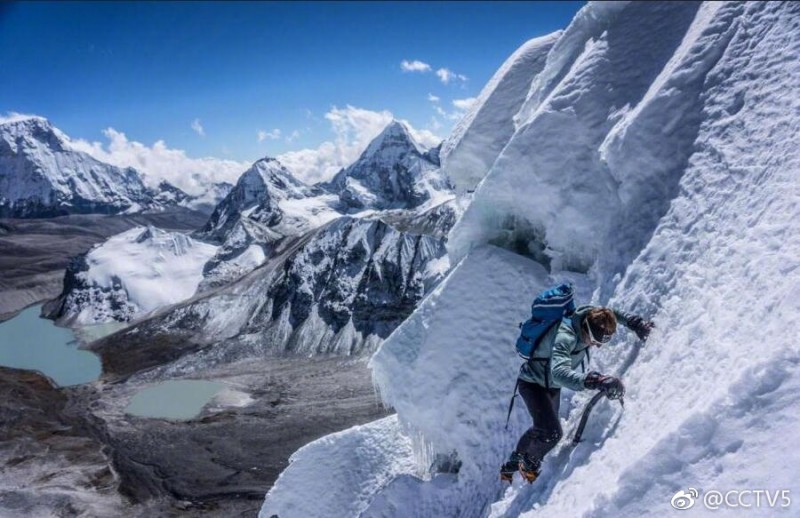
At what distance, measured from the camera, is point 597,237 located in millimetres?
9312

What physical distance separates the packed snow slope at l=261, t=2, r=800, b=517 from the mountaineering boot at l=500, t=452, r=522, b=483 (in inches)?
11.1

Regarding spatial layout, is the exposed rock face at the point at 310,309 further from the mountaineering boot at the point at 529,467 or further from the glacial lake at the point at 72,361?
the mountaineering boot at the point at 529,467

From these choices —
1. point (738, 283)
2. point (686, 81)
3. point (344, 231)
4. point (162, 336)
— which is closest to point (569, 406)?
point (738, 283)

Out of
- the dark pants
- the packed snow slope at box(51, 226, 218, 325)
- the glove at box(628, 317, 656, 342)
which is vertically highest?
the glove at box(628, 317, 656, 342)

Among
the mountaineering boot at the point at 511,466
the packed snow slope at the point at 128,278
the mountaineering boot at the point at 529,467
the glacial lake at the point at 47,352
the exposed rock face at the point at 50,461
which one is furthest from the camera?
the packed snow slope at the point at 128,278

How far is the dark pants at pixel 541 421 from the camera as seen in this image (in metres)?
7.04

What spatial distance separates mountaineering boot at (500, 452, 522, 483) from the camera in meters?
7.45

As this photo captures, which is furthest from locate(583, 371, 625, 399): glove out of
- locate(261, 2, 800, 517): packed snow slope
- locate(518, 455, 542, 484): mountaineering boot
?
locate(518, 455, 542, 484): mountaineering boot

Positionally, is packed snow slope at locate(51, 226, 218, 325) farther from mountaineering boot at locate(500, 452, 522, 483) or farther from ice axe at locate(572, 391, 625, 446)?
ice axe at locate(572, 391, 625, 446)

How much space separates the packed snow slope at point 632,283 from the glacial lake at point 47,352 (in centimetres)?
9644

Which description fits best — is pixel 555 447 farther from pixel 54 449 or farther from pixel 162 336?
pixel 162 336

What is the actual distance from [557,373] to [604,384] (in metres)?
0.56

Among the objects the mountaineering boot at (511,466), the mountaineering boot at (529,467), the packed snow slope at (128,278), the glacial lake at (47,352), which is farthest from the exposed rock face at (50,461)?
the packed snow slope at (128,278)

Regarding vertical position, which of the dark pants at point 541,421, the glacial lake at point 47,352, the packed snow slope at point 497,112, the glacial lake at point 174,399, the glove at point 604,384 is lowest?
the glacial lake at point 47,352
